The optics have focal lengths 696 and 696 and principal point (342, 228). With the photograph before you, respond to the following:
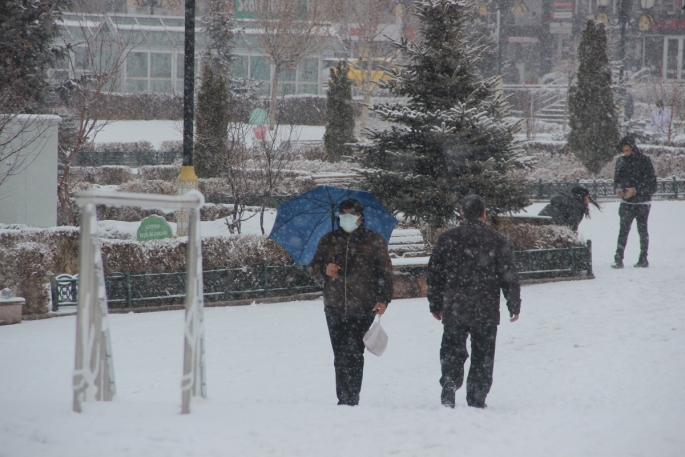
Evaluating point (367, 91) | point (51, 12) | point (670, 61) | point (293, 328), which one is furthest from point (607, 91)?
point (670, 61)

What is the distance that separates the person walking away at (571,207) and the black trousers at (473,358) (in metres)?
6.65

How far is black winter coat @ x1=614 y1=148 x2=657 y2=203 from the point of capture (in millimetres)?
10078

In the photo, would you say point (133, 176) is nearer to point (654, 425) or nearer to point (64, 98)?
point (64, 98)

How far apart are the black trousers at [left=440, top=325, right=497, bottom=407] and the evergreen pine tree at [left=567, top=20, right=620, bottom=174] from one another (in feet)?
62.2

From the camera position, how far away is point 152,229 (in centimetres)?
948

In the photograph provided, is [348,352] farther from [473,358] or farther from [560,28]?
[560,28]

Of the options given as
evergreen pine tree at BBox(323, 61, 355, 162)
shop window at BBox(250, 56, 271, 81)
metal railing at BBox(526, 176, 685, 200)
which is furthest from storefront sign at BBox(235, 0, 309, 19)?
metal railing at BBox(526, 176, 685, 200)

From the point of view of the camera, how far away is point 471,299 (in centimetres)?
478

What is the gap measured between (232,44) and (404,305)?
1167 inches

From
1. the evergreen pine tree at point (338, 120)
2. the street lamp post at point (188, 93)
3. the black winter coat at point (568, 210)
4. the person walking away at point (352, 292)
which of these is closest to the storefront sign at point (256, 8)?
the evergreen pine tree at point (338, 120)

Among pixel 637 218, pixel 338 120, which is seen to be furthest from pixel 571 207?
pixel 338 120

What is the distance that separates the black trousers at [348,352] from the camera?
195 inches

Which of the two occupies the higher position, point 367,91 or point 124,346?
point 367,91

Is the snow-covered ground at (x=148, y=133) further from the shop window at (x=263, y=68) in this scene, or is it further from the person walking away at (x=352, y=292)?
the person walking away at (x=352, y=292)
